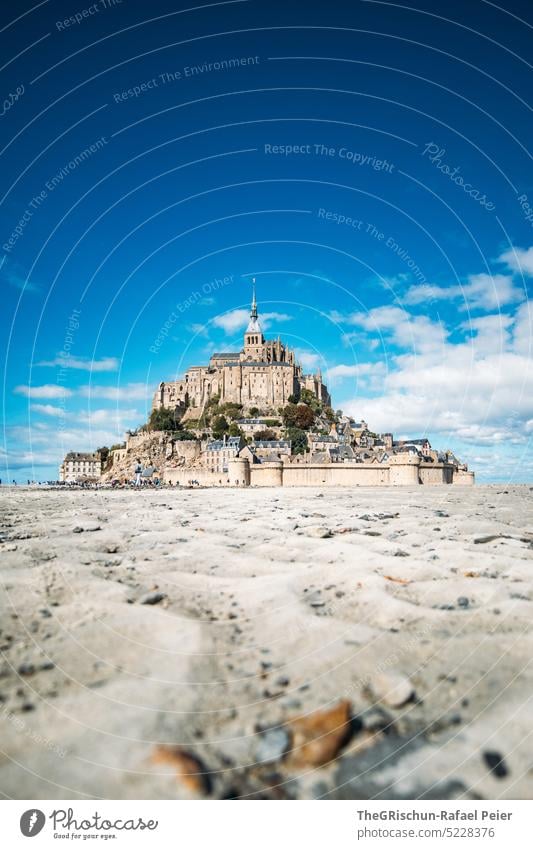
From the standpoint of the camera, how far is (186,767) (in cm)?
230

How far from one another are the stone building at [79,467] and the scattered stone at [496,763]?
108 meters

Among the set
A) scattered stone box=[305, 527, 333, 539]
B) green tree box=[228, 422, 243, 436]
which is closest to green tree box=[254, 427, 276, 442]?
green tree box=[228, 422, 243, 436]

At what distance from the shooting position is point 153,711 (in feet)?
8.91

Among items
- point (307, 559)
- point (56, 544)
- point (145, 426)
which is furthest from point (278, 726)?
point (145, 426)

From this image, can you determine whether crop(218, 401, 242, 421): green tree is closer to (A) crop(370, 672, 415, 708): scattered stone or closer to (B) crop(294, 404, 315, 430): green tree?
(B) crop(294, 404, 315, 430): green tree

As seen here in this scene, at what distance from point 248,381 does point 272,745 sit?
101897 millimetres

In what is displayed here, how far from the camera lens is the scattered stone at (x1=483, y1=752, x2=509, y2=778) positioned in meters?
2.28

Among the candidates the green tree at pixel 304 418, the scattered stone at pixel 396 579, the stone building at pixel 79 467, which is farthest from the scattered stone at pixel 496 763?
the stone building at pixel 79 467

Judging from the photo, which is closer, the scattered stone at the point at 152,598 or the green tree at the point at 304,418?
the scattered stone at the point at 152,598

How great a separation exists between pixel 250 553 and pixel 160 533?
9.58 feet

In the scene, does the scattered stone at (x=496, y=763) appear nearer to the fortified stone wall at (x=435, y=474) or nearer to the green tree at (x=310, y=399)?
the fortified stone wall at (x=435, y=474)

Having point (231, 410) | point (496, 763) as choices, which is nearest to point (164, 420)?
point (231, 410)

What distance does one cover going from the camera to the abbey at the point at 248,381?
103m

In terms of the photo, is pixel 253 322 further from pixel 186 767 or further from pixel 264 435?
pixel 186 767
